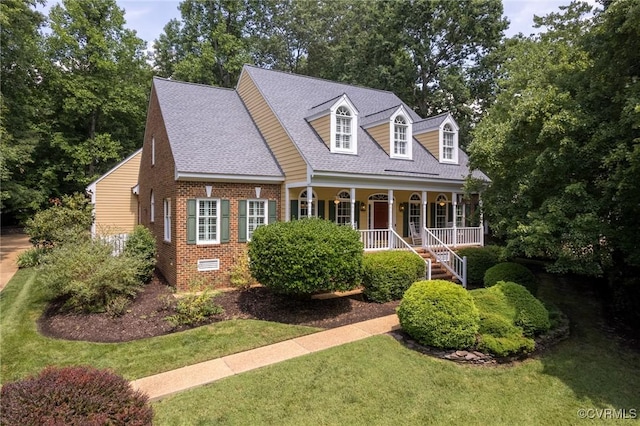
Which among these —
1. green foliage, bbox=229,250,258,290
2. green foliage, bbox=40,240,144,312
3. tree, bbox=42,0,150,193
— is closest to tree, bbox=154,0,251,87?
tree, bbox=42,0,150,193

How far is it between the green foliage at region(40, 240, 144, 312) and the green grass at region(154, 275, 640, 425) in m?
5.00

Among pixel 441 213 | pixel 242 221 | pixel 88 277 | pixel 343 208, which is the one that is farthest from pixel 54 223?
pixel 441 213

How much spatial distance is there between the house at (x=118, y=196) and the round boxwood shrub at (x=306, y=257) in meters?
14.5

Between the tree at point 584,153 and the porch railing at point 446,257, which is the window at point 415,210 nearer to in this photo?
the porch railing at point 446,257

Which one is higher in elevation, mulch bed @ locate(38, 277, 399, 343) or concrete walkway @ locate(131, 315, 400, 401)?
mulch bed @ locate(38, 277, 399, 343)

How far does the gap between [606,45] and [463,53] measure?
71.6 ft

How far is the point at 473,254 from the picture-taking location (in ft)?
42.9

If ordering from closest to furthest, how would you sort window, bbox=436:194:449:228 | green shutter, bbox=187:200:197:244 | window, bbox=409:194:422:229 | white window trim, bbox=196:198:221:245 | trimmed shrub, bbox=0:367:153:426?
trimmed shrub, bbox=0:367:153:426 → green shutter, bbox=187:200:197:244 → white window trim, bbox=196:198:221:245 → window, bbox=409:194:422:229 → window, bbox=436:194:449:228

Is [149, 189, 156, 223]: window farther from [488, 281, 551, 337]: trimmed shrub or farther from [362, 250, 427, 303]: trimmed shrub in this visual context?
[488, 281, 551, 337]: trimmed shrub

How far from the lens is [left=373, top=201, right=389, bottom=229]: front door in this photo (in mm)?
16062

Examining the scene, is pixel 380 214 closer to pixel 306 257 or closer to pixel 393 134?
pixel 393 134

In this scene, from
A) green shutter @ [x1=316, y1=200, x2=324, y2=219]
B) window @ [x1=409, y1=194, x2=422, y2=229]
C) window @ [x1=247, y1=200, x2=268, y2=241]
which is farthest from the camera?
window @ [x1=409, y1=194, x2=422, y2=229]

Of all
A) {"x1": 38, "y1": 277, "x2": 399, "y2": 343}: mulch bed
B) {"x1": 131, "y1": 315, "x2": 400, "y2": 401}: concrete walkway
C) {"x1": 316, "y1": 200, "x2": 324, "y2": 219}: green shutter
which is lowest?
{"x1": 131, "y1": 315, "x2": 400, "y2": 401}: concrete walkway

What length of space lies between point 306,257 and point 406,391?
368cm
